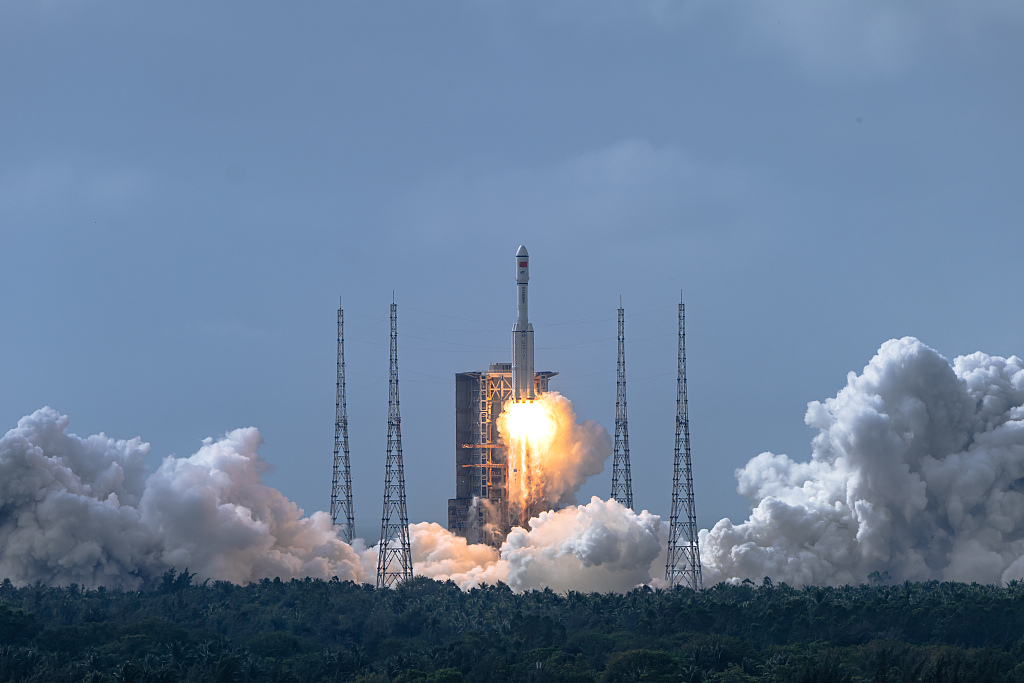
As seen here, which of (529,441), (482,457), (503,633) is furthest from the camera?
(482,457)

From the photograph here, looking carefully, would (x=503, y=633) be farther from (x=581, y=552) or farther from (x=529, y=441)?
(x=529, y=441)

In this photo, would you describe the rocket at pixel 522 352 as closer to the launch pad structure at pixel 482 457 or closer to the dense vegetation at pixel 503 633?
the launch pad structure at pixel 482 457

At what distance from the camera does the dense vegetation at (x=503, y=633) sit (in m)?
76.1

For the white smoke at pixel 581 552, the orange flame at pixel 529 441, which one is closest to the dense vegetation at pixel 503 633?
the white smoke at pixel 581 552

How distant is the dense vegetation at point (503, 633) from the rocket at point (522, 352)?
12.6 metres

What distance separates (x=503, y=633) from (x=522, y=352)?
22257 millimetres

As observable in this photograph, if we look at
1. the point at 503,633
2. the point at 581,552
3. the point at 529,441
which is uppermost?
the point at 529,441

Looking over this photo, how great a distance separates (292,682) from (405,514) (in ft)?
73.9

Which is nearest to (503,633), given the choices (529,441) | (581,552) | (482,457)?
(581,552)

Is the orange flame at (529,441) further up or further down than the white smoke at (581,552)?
further up

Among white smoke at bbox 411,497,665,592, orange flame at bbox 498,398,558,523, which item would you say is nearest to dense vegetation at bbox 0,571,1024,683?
white smoke at bbox 411,497,665,592

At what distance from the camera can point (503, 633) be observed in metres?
89.6

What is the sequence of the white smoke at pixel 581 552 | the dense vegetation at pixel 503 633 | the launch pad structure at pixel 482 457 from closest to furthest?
the dense vegetation at pixel 503 633 → the white smoke at pixel 581 552 → the launch pad structure at pixel 482 457

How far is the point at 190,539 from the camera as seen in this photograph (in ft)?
341
